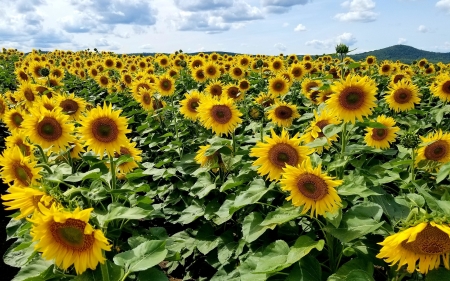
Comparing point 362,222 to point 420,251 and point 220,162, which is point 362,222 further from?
point 220,162

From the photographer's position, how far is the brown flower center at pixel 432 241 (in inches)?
81.3

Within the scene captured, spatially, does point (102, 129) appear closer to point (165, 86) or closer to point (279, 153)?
point (279, 153)

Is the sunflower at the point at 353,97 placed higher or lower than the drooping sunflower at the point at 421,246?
higher

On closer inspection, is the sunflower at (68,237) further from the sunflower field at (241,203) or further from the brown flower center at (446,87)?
the brown flower center at (446,87)

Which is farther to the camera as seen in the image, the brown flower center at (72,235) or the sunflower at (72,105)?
the sunflower at (72,105)

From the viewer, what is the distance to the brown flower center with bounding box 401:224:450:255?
2064 millimetres

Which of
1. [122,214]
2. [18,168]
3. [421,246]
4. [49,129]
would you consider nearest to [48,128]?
[49,129]

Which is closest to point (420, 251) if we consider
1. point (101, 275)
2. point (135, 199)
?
point (101, 275)

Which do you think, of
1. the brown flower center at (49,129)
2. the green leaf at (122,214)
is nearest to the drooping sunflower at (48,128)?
the brown flower center at (49,129)

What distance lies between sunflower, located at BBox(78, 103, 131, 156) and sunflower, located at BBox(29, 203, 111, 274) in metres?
1.08

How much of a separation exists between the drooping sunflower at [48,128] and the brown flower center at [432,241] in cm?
292

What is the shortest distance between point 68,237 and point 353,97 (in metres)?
2.53

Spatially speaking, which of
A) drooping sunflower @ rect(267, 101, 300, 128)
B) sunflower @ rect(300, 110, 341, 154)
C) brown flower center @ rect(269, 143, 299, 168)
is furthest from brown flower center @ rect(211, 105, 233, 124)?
brown flower center @ rect(269, 143, 299, 168)

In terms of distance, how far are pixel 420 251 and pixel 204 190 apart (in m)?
2.33
